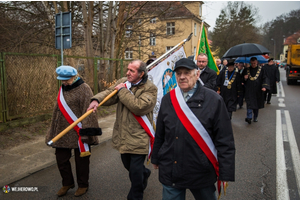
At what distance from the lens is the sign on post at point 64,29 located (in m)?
7.25

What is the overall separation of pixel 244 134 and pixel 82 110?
4839mm

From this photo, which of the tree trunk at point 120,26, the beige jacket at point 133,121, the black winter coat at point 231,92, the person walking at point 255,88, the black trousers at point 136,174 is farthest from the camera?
the tree trunk at point 120,26

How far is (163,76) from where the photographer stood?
4008 millimetres

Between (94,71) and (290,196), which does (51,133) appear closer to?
(290,196)

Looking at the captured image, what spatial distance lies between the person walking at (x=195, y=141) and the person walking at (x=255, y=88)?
20.9 ft

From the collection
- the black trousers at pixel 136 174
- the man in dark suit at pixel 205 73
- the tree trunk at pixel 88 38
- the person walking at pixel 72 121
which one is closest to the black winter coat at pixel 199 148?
the black trousers at pixel 136 174

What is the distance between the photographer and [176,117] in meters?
2.27

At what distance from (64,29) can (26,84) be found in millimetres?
1812

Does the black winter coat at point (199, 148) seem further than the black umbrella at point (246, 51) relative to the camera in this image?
No

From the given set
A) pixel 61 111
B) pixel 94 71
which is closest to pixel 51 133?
pixel 61 111

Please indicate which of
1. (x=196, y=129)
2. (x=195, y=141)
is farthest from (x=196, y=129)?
(x=195, y=141)

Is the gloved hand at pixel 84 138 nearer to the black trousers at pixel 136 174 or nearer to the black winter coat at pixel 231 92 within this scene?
the black trousers at pixel 136 174

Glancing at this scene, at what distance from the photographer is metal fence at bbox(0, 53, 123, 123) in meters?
6.66

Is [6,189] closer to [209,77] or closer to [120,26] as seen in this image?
[209,77]
